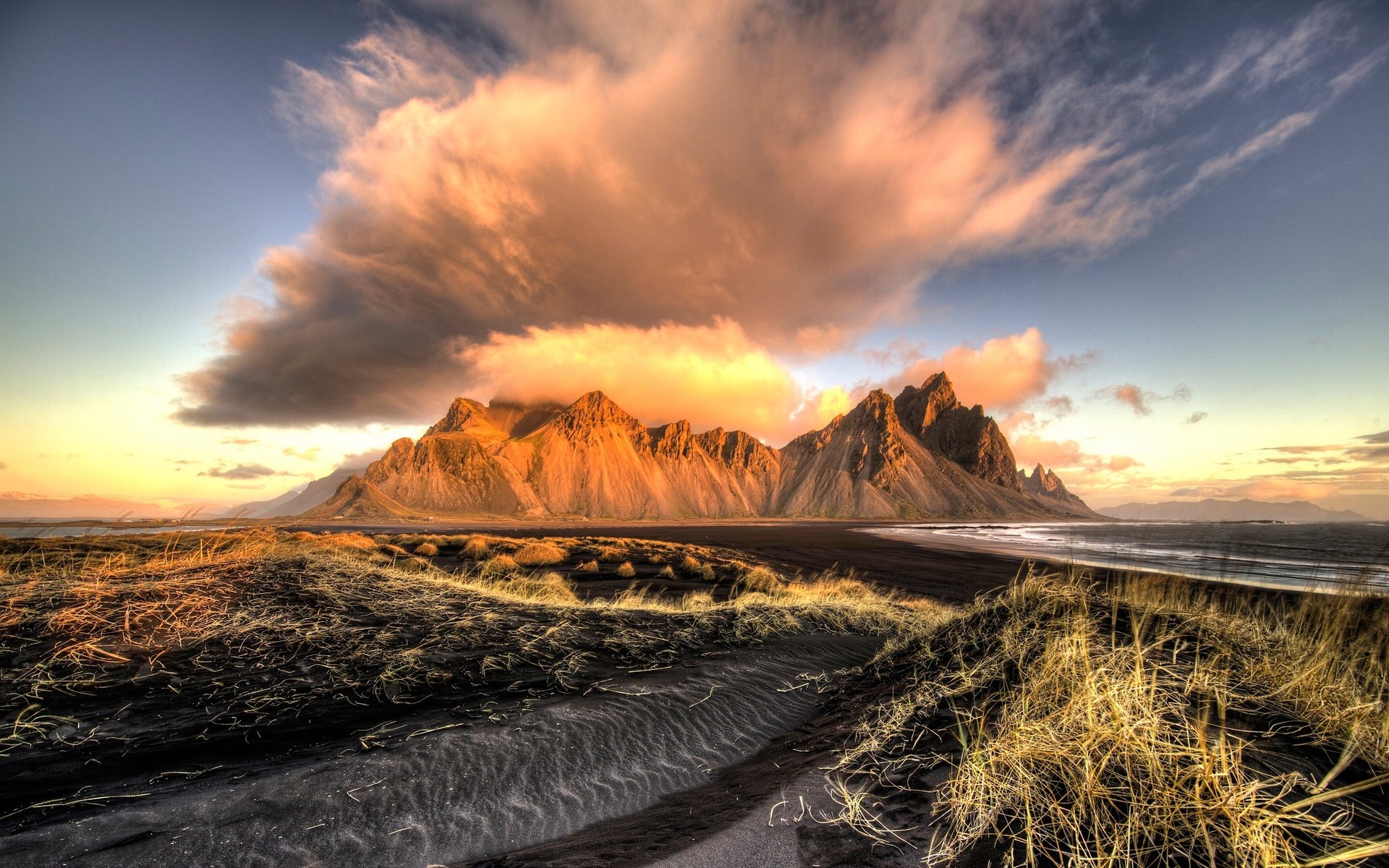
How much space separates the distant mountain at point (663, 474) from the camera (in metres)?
130

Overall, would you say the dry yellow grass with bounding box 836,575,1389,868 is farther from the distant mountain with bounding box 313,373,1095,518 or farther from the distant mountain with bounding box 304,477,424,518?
the distant mountain with bounding box 313,373,1095,518

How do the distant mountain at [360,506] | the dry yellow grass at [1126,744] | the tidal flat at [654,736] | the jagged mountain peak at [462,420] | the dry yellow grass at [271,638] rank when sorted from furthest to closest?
the jagged mountain peak at [462,420], the distant mountain at [360,506], the dry yellow grass at [271,638], the tidal flat at [654,736], the dry yellow grass at [1126,744]

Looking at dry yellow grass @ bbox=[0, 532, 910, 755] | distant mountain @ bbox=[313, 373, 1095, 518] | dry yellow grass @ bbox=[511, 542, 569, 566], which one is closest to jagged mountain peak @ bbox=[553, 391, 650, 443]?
distant mountain @ bbox=[313, 373, 1095, 518]

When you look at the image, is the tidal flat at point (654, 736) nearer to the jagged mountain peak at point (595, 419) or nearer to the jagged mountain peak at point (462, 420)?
the jagged mountain peak at point (595, 419)

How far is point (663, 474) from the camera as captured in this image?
572 ft

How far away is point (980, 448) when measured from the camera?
643ft

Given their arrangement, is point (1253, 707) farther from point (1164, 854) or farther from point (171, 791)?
point (171, 791)

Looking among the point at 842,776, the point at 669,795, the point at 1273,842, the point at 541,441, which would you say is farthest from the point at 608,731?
the point at 541,441

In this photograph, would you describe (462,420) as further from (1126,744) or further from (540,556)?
(1126,744)

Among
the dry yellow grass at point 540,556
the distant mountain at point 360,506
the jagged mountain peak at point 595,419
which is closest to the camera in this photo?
the dry yellow grass at point 540,556

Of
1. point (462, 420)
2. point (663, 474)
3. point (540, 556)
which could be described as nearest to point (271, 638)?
point (540, 556)

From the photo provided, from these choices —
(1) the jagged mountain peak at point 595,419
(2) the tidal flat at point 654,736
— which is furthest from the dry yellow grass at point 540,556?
(1) the jagged mountain peak at point 595,419

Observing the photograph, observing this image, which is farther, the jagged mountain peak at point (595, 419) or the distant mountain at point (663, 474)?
the jagged mountain peak at point (595, 419)

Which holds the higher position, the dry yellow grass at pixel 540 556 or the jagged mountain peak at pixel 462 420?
the jagged mountain peak at pixel 462 420
